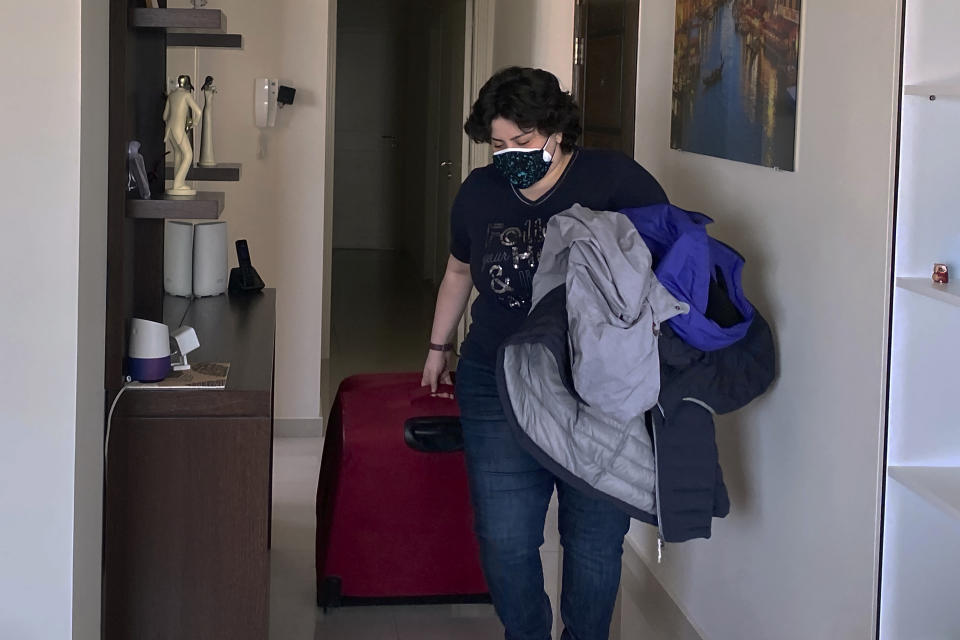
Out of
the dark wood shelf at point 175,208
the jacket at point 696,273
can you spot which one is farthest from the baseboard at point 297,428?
the jacket at point 696,273

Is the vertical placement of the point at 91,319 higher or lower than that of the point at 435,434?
higher

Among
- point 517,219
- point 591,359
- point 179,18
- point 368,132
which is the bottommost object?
point 591,359

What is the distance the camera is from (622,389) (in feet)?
7.26

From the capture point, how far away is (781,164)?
245 centimetres

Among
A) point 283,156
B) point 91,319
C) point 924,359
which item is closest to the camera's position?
point 924,359

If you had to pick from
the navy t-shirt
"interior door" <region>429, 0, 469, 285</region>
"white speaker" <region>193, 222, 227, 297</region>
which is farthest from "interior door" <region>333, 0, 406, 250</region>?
the navy t-shirt

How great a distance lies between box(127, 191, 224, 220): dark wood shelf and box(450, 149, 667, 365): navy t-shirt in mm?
579

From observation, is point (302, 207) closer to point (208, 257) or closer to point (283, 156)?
point (283, 156)

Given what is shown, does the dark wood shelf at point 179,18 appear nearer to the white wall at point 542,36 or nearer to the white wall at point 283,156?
the white wall at point 283,156

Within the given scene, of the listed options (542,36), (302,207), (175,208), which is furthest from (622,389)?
(542,36)

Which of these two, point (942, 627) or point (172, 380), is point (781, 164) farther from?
point (172, 380)

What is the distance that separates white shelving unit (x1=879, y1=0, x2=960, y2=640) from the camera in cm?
192

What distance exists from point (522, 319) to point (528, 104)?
0.45m

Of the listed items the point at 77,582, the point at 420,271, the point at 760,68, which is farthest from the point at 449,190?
the point at 77,582
